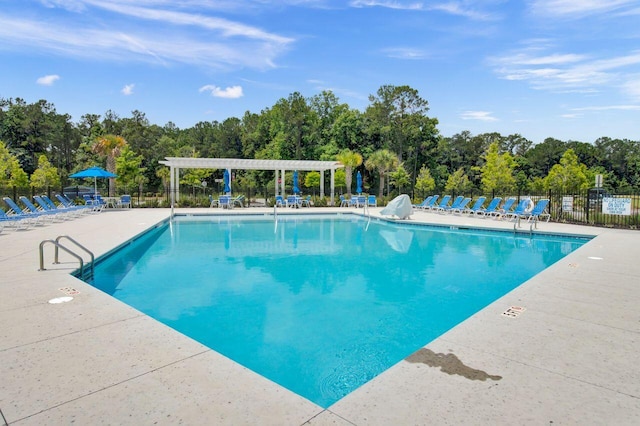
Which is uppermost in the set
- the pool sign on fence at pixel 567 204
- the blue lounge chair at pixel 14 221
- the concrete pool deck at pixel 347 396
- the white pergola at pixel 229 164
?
the white pergola at pixel 229 164

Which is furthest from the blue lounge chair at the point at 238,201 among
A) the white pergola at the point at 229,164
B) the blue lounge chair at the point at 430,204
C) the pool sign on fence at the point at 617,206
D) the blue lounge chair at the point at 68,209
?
the pool sign on fence at the point at 617,206

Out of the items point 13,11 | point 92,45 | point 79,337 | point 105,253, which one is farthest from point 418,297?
point 92,45

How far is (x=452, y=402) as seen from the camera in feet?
7.84

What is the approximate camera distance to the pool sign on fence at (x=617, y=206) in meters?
12.8

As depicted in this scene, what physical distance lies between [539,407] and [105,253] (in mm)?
7603

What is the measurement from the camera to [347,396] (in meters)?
2.52

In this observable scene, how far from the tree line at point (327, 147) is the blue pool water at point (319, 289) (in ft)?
63.8

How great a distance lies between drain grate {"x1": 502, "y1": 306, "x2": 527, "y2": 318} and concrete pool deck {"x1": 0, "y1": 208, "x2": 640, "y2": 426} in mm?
70

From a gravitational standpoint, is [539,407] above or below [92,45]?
below

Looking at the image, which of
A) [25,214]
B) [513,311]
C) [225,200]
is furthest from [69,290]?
[225,200]

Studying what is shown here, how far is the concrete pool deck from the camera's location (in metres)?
2.25

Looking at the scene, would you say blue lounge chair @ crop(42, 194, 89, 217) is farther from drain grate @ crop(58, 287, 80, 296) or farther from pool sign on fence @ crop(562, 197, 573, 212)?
pool sign on fence @ crop(562, 197, 573, 212)

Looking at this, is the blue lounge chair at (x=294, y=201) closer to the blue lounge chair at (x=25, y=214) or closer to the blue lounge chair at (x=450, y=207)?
the blue lounge chair at (x=450, y=207)

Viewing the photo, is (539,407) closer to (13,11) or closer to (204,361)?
(204,361)
